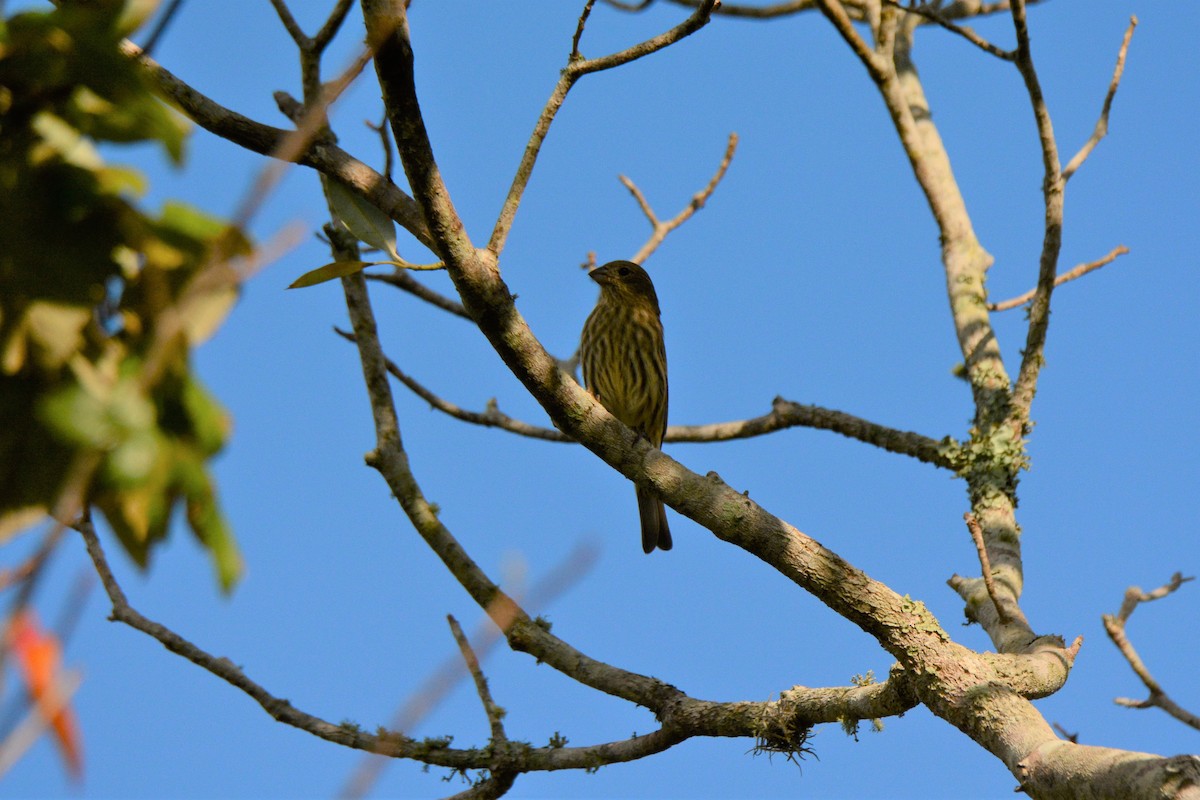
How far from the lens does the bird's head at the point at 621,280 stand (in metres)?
6.65

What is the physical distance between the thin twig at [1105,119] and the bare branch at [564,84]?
6.62 ft

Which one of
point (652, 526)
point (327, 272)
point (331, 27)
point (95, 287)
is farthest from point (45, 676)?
point (652, 526)

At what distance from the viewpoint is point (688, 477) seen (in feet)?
9.03

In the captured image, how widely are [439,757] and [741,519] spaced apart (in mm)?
1254

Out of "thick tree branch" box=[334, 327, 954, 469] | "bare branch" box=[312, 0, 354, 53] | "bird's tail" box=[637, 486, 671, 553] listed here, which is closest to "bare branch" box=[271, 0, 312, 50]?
"bare branch" box=[312, 0, 354, 53]

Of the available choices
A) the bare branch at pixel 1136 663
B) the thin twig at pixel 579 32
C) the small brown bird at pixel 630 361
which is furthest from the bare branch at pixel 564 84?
the small brown bird at pixel 630 361

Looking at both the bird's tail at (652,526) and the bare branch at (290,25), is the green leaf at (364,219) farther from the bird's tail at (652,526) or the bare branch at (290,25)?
the bird's tail at (652,526)

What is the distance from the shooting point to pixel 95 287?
0.92m

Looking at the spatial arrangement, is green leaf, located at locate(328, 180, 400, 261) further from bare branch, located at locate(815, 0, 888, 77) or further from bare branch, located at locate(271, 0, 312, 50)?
bare branch, located at locate(815, 0, 888, 77)

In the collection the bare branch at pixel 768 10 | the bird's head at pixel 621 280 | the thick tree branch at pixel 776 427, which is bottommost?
the thick tree branch at pixel 776 427

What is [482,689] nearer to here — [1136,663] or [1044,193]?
[1136,663]

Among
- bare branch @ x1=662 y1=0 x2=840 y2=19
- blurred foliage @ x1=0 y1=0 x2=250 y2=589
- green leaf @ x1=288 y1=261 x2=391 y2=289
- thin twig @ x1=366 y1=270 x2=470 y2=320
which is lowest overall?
blurred foliage @ x1=0 y1=0 x2=250 y2=589

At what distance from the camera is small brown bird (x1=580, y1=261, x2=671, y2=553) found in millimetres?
6355

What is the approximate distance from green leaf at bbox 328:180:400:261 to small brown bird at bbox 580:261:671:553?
354cm
